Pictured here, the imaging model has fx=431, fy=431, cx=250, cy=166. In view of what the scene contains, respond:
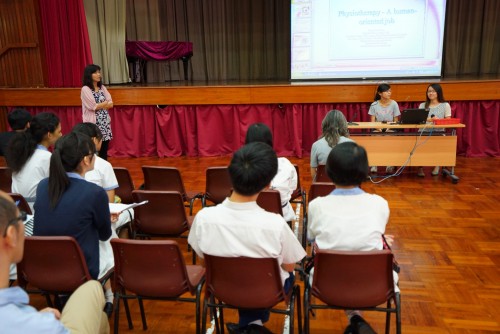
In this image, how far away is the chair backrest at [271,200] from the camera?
2.65m

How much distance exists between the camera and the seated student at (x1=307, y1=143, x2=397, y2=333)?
189cm

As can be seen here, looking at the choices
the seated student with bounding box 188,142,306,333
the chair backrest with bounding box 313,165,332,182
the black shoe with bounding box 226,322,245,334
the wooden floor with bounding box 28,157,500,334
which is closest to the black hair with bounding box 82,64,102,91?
the wooden floor with bounding box 28,157,500,334

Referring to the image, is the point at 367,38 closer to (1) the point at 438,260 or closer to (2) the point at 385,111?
(2) the point at 385,111

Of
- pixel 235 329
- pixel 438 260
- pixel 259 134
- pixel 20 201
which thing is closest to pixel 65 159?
pixel 20 201

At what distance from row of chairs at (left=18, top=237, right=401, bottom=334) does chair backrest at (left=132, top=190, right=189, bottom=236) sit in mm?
738

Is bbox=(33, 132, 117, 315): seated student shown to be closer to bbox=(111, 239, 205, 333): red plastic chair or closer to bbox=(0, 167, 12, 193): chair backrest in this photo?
bbox=(111, 239, 205, 333): red plastic chair

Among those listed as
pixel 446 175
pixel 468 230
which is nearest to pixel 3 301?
pixel 468 230

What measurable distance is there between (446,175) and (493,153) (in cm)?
126

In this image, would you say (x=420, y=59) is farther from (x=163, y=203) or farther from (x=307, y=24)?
(x=163, y=203)

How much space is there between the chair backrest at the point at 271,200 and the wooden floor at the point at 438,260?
641mm

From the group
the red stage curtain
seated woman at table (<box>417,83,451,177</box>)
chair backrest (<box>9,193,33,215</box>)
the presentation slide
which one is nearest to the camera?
chair backrest (<box>9,193,33,215</box>)

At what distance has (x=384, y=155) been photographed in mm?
5141

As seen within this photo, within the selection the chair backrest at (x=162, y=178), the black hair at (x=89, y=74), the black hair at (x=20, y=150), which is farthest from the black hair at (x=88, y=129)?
the black hair at (x=89, y=74)

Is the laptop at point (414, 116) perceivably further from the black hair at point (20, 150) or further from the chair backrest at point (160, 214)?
the black hair at point (20, 150)
